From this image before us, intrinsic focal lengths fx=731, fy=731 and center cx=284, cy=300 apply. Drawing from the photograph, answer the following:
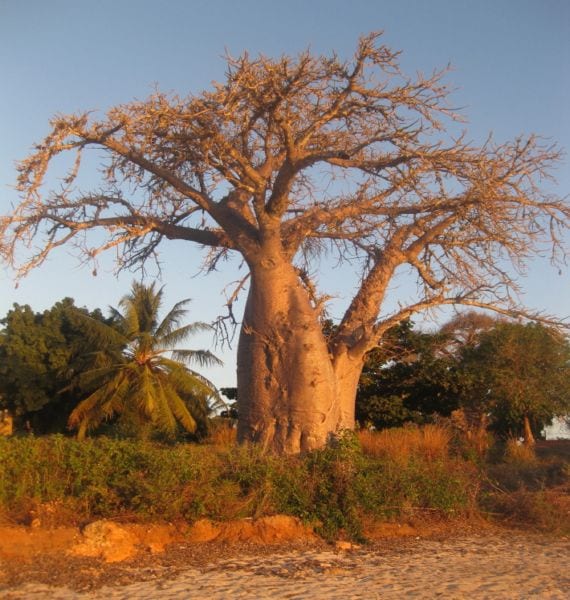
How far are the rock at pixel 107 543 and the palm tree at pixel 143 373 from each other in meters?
13.6

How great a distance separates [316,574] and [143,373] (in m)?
15.9

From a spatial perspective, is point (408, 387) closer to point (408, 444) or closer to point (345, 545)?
point (408, 444)

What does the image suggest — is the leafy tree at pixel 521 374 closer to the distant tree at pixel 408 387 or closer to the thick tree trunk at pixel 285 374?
the distant tree at pixel 408 387

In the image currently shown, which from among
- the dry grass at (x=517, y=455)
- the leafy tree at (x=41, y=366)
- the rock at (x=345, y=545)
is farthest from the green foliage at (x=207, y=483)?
the leafy tree at (x=41, y=366)

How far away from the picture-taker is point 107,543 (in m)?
5.75

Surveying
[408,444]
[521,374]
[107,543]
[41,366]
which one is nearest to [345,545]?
[107,543]

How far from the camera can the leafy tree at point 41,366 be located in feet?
80.7

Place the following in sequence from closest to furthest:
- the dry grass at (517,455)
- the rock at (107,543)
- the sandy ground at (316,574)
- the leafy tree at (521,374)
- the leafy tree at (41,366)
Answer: the sandy ground at (316,574), the rock at (107,543), the dry grass at (517,455), the leafy tree at (521,374), the leafy tree at (41,366)

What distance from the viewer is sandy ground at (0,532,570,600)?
474cm

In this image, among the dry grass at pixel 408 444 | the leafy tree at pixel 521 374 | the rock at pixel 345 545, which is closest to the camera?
the rock at pixel 345 545

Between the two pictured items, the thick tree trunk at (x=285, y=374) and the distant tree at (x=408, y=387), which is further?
the distant tree at (x=408, y=387)

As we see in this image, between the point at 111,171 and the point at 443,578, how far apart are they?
20.4 ft

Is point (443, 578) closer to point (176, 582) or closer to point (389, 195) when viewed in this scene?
point (176, 582)

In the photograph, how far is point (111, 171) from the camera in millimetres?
9094
